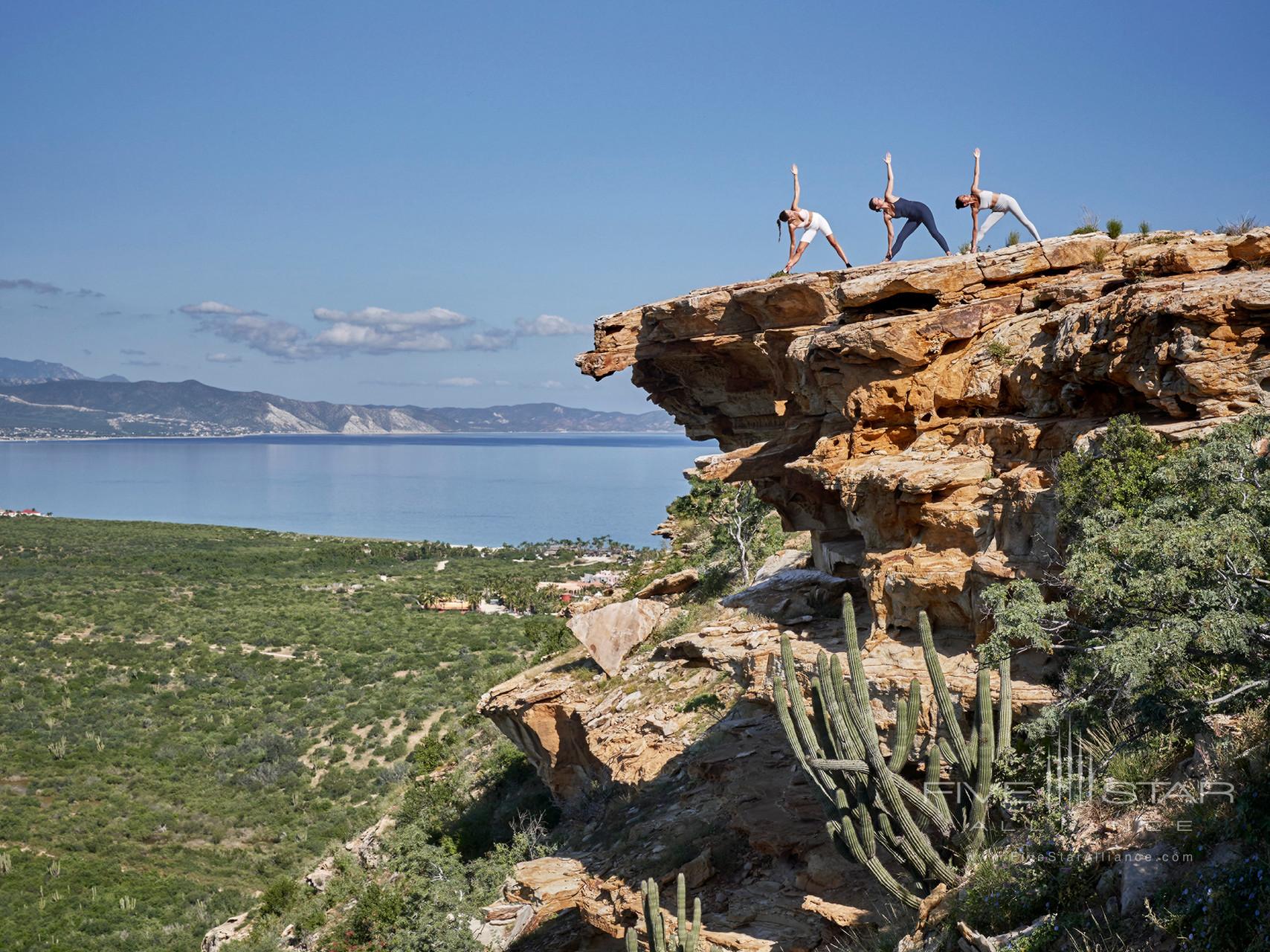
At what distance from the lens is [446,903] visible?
53.8ft

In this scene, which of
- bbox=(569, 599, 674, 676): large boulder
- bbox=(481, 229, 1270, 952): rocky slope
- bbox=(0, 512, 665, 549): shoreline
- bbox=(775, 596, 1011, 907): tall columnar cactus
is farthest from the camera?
bbox=(0, 512, 665, 549): shoreline

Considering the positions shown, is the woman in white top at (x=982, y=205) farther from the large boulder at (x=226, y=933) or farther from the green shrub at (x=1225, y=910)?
the large boulder at (x=226, y=933)

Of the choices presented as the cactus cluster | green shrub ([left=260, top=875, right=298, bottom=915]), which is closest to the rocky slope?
the cactus cluster

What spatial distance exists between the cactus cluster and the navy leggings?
9248 mm

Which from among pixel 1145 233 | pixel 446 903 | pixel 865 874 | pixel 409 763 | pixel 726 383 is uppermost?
pixel 1145 233

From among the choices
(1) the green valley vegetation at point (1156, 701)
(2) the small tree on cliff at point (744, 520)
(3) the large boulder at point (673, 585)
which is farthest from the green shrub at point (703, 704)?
(2) the small tree on cliff at point (744, 520)

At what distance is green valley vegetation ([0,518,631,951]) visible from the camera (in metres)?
22.7

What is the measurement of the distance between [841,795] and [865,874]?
6.37 ft

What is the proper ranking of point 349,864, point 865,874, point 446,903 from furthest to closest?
1. point 349,864
2. point 446,903
3. point 865,874

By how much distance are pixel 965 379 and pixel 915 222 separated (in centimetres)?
332

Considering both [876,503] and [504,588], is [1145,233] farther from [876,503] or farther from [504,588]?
[504,588]

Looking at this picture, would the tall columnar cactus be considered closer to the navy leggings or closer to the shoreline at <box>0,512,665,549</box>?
the navy leggings

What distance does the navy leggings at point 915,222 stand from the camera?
13820 millimetres

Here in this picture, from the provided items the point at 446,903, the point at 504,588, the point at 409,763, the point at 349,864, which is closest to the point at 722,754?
the point at 446,903
